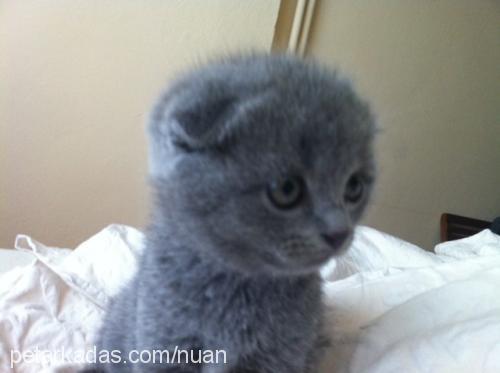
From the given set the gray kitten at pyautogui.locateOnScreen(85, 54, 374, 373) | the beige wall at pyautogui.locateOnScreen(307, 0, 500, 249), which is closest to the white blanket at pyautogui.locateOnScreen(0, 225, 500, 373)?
the gray kitten at pyautogui.locateOnScreen(85, 54, 374, 373)

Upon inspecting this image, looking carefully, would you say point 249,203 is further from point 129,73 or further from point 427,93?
point 427,93

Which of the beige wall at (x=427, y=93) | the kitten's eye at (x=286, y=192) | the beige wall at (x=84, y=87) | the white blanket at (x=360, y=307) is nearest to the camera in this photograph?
the kitten's eye at (x=286, y=192)

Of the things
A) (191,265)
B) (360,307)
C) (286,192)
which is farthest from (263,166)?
(360,307)

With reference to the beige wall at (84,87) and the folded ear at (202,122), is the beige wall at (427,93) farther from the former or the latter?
the folded ear at (202,122)

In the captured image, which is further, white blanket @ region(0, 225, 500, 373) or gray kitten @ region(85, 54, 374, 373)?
white blanket @ region(0, 225, 500, 373)

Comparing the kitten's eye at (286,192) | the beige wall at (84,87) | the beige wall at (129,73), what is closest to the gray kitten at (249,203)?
the kitten's eye at (286,192)

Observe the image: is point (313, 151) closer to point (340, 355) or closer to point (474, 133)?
point (340, 355)

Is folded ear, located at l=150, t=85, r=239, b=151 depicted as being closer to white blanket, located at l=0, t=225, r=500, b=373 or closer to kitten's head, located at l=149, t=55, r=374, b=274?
kitten's head, located at l=149, t=55, r=374, b=274
